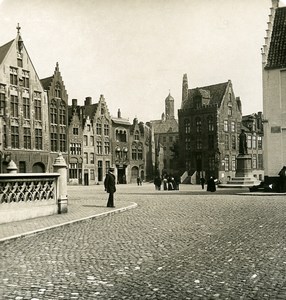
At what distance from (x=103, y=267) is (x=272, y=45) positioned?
27712 millimetres

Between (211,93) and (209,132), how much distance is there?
6.91 m

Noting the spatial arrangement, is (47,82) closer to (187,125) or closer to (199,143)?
(187,125)

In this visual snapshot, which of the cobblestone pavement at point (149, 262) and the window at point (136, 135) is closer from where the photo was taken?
the cobblestone pavement at point (149, 262)

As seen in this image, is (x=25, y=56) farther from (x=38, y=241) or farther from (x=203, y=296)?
(x=203, y=296)

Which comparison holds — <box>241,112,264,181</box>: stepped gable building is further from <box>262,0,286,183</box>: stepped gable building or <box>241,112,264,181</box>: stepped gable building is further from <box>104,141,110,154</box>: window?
<box>262,0,286,183</box>: stepped gable building

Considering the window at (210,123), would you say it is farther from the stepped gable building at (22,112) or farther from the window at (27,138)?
the window at (27,138)

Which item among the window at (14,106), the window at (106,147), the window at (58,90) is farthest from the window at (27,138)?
the window at (106,147)

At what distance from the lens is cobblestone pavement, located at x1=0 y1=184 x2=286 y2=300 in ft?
19.6

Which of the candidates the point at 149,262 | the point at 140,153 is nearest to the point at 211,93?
the point at 140,153

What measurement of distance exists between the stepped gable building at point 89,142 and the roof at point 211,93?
13881mm

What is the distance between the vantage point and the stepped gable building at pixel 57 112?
55.4m

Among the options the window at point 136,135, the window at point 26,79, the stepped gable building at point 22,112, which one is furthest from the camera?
the window at point 136,135

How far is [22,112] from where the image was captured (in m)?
49.9

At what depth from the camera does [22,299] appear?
18.5ft
